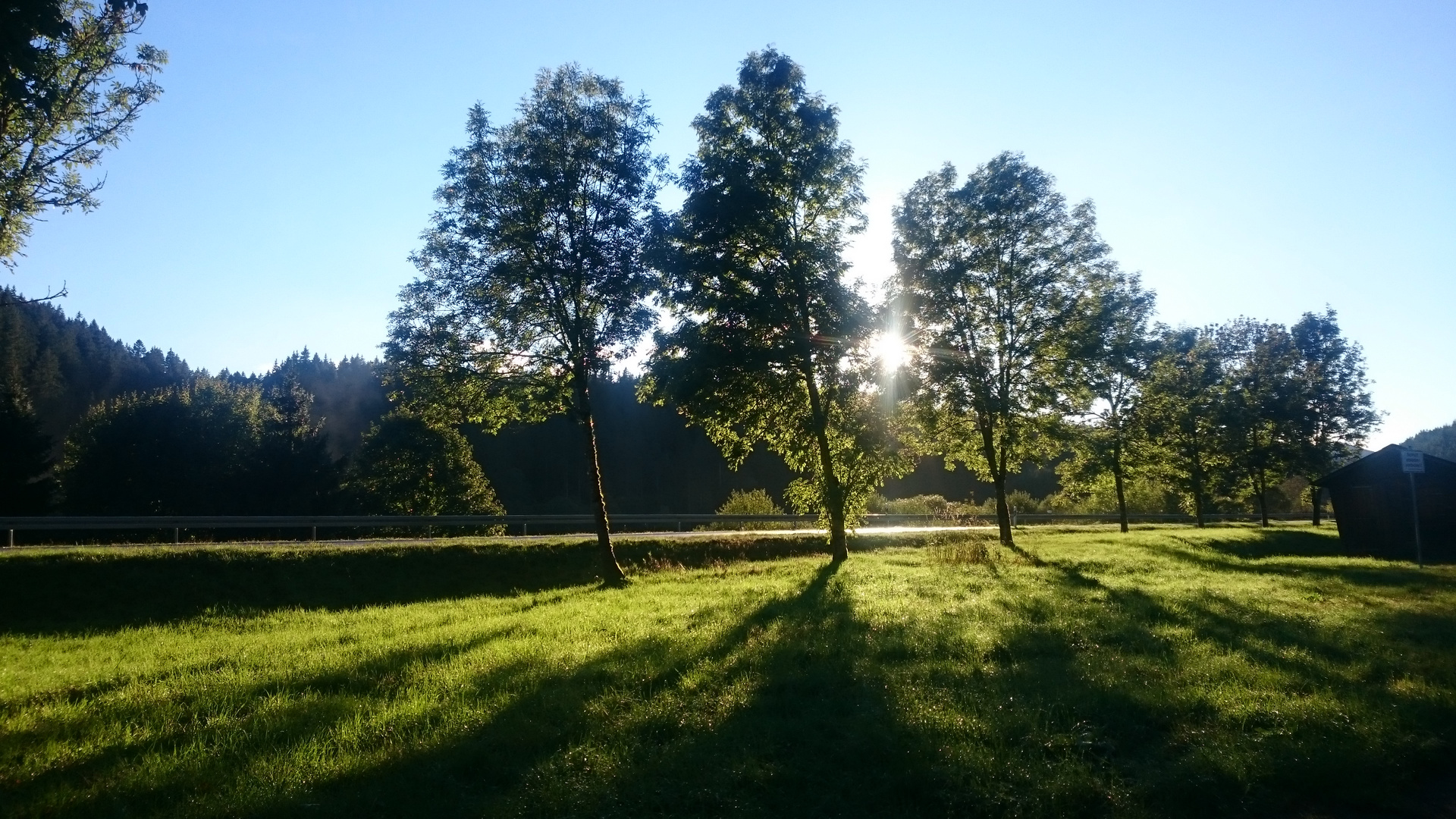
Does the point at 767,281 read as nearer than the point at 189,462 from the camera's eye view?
Yes

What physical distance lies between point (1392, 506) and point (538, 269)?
3659cm

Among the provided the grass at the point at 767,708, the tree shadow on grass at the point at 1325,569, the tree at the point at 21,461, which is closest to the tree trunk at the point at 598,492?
the grass at the point at 767,708

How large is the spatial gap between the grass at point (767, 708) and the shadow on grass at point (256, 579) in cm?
309

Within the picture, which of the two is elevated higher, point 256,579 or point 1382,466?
point 1382,466

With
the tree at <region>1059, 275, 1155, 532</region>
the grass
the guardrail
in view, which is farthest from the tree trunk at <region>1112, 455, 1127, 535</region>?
the grass

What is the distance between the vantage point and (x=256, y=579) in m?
22.6

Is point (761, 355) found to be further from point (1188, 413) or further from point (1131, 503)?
point (1131, 503)

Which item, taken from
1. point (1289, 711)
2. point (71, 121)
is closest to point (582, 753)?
point (1289, 711)

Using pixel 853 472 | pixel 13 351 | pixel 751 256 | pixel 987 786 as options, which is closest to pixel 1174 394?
pixel 853 472

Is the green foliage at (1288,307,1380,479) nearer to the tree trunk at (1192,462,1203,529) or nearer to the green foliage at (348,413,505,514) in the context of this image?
the tree trunk at (1192,462,1203,529)

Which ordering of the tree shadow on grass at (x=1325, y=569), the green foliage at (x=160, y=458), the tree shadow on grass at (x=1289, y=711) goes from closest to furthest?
the tree shadow on grass at (x=1289, y=711) → the tree shadow on grass at (x=1325, y=569) → the green foliage at (x=160, y=458)

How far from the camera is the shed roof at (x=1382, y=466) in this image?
34375 mm

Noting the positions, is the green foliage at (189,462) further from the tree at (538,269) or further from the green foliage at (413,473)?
the tree at (538,269)

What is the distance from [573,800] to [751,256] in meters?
19.8
